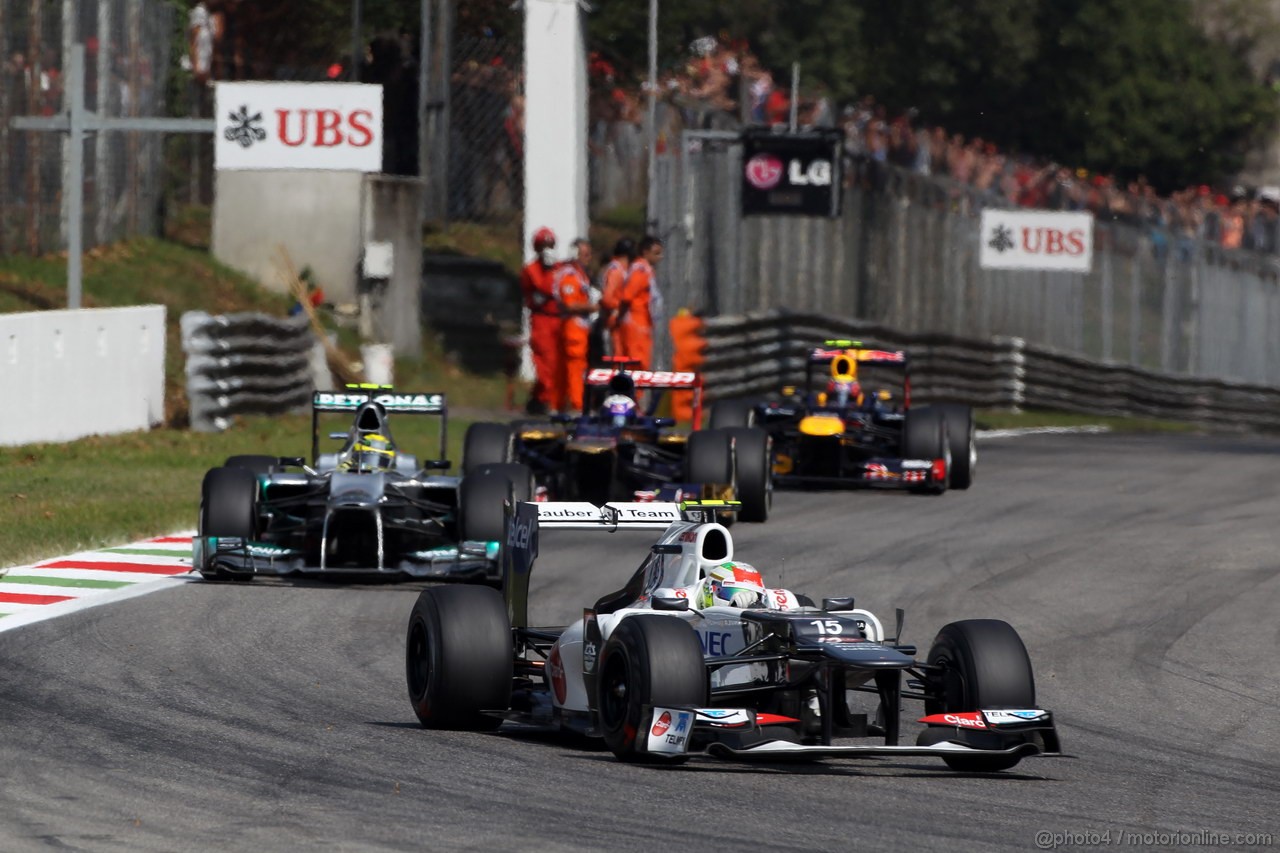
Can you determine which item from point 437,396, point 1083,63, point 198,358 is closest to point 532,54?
point 198,358

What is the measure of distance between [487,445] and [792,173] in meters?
12.4

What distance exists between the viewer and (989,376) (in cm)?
3381

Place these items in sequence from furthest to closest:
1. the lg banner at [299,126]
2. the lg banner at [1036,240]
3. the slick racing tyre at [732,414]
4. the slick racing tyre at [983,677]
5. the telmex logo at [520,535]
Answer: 1. the lg banner at [1036,240]
2. the lg banner at [299,126]
3. the slick racing tyre at [732,414]
4. the telmex logo at [520,535]
5. the slick racing tyre at [983,677]

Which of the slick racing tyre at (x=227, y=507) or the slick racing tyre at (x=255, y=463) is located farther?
the slick racing tyre at (x=255, y=463)

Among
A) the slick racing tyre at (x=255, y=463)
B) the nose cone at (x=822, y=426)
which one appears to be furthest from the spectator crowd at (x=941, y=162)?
the slick racing tyre at (x=255, y=463)

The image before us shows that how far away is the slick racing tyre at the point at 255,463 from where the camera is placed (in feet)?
45.8

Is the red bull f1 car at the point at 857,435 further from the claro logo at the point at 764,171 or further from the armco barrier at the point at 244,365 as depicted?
the claro logo at the point at 764,171

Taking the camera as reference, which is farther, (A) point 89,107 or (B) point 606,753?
(A) point 89,107

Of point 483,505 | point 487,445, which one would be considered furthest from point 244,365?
point 483,505

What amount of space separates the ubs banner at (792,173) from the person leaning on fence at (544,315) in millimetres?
5214

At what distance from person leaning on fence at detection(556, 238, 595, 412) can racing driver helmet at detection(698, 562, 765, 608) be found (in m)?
14.7

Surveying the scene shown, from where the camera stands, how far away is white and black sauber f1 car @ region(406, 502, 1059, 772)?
794cm

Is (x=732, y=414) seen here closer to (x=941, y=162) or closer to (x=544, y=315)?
(x=544, y=315)

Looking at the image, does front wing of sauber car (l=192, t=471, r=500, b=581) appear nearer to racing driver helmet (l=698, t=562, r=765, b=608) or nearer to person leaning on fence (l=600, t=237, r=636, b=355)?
racing driver helmet (l=698, t=562, r=765, b=608)
